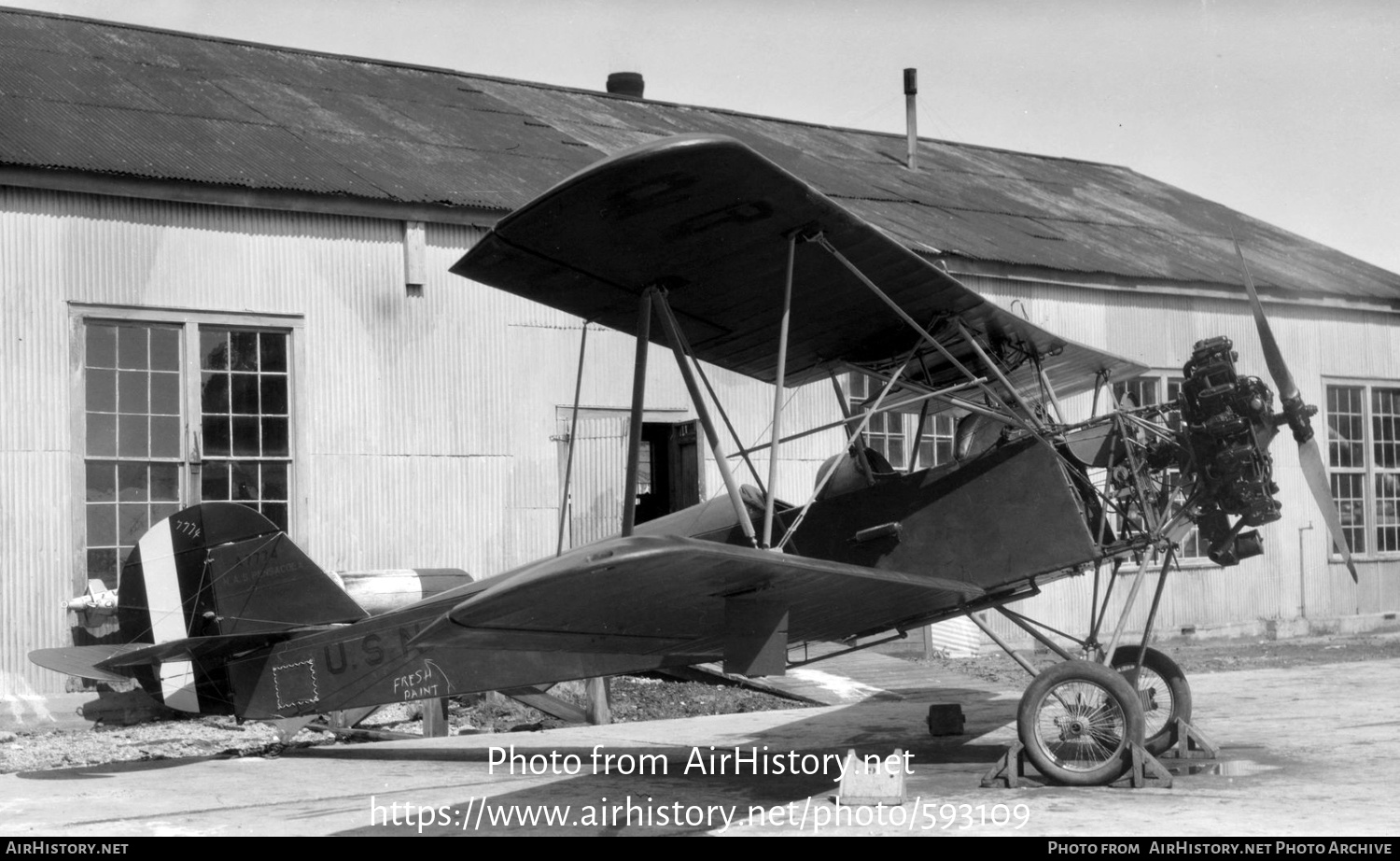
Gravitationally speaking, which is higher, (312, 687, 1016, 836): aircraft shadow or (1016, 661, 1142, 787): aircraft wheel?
(1016, 661, 1142, 787): aircraft wheel

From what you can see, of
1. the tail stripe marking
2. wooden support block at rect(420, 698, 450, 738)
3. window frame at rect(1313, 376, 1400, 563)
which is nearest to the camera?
the tail stripe marking

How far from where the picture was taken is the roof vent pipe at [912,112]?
895 inches

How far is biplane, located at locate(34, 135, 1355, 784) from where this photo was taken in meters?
7.09

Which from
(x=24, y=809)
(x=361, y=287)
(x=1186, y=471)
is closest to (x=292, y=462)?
(x=361, y=287)

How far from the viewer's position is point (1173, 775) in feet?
27.6

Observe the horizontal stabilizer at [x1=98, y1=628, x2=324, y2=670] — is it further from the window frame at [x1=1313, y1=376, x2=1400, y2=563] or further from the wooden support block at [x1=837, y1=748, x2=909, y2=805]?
the window frame at [x1=1313, y1=376, x2=1400, y2=563]

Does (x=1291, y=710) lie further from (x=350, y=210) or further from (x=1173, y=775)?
(x=350, y=210)

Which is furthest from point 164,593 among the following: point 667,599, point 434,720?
point 667,599

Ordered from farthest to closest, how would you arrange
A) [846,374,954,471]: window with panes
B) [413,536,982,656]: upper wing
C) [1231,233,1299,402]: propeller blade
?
[846,374,954,471]: window with panes → [1231,233,1299,402]: propeller blade → [413,536,982,656]: upper wing

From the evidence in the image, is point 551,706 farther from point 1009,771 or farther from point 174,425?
point 1009,771

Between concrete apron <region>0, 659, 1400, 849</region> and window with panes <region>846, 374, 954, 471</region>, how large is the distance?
209 inches

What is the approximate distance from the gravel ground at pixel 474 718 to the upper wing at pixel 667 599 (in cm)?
429

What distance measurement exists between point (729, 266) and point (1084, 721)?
11.0 ft

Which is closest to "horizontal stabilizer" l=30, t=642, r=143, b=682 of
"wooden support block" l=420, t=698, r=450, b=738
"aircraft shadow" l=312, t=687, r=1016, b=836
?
"aircraft shadow" l=312, t=687, r=1016, b=836
